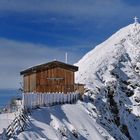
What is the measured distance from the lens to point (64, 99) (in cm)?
6322

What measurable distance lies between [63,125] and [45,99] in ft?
22.2

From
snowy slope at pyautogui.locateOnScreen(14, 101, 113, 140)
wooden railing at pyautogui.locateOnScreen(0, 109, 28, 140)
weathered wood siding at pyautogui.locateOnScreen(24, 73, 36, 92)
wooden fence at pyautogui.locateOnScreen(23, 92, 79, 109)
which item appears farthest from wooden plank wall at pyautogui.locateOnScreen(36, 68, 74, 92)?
wooden railing at pyautogui.locateOnScreen(0, 109, 28, 140)

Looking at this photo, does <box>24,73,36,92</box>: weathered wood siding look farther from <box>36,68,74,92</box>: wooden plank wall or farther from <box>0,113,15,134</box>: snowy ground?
<box>0,113,15,134</box>: snowy ground

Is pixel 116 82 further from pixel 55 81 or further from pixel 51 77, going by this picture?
pixel 51 77

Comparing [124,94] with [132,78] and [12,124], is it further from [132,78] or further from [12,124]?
[12,124]

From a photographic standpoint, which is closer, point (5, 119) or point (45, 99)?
point (5, 119)

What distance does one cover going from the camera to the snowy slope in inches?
1841

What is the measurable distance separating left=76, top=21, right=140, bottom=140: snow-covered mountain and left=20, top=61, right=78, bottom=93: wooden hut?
275cm

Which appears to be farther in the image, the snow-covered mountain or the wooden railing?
the snow-covered mountain

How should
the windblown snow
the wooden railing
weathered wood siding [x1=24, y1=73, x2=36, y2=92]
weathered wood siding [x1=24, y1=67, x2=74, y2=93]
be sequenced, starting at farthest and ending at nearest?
weathered wood siding [x1=24, y1=73, x2=36, y2=92] < weathered wood siding [x1=24, y1=67, x2=74, y2=93] < the windblown snow < the wooden railing

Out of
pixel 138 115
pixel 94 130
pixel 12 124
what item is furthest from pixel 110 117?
pixel 12 124

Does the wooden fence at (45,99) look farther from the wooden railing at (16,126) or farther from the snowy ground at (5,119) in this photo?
the wooden railing at (16,126)

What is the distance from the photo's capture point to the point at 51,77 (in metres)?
72.1

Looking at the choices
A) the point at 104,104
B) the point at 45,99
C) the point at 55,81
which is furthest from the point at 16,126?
the point at 104,104
